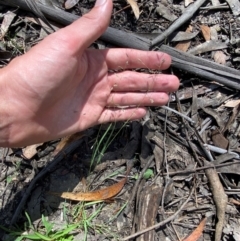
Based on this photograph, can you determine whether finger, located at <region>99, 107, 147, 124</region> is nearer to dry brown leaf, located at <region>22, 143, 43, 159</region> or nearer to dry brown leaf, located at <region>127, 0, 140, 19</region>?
dry brown leaf, located at <region>22, 143, 43, 159</region>

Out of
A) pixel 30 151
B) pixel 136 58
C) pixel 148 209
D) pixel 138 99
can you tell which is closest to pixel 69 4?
pixel 136 58

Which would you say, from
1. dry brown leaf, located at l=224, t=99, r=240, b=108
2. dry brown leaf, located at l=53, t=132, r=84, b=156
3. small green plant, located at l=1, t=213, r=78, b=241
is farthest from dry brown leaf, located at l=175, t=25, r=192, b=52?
small green plant, located at l=1, t=213, r=78, b=241

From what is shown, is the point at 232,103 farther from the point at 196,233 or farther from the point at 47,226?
the point at 47,226

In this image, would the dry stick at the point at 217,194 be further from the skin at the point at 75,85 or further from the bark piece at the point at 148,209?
the skin at the point at 75,85

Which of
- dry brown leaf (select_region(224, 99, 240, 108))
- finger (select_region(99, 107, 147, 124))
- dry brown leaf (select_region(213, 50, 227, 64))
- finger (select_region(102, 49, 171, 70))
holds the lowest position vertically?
dry brown leaf (select_region(224, 99, 240, 108))

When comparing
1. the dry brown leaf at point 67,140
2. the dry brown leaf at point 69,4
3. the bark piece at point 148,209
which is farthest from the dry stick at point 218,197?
the dry brown leaf at point 69,4

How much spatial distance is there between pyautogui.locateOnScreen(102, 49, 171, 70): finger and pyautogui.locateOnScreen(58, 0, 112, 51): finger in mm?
212

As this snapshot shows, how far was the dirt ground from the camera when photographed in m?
2.38

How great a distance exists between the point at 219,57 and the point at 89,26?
0.81m

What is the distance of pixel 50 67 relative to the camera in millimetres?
2066

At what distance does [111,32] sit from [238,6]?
71cm

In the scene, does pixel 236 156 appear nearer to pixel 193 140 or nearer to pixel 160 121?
pixel 193 140

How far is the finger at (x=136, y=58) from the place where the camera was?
230 centimetres

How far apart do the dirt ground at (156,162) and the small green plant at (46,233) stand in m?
0.03
